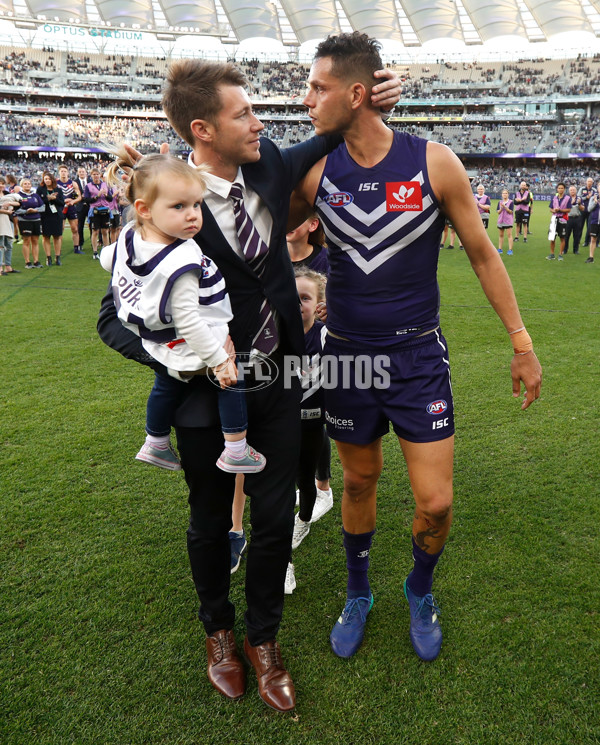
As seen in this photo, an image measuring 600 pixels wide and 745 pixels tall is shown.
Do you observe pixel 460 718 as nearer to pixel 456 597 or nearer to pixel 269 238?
pixel 456 597

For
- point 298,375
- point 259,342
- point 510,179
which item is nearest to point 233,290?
point 259,342

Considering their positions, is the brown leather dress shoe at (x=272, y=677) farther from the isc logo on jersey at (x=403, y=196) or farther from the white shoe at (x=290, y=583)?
the isc logo on jersey at (x=403, y=196)

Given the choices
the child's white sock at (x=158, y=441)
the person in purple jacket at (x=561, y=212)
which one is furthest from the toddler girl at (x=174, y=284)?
the person in purple jacket at (x=561, y=212)

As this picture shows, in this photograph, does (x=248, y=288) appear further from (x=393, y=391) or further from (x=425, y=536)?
(x=425, y=536)

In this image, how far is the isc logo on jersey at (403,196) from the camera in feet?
6.95

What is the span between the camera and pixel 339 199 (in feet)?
7.23

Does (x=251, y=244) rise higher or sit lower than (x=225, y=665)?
higher

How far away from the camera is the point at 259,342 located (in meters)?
2.02

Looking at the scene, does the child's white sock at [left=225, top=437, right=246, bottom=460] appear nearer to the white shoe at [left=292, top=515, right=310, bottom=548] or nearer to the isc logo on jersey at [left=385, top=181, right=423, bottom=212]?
the isc logo on jersey at [left=385, top=181, right=423, bottom=212]

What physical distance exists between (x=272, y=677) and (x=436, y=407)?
124 centimetres

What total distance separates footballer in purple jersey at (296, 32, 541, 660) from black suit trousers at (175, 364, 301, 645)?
37 cm

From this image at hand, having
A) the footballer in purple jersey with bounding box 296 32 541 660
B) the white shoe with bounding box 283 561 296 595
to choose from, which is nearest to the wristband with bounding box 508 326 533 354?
the footballer in purple jersey with bounding box 296 32 541 660

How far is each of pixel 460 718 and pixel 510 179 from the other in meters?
48.7

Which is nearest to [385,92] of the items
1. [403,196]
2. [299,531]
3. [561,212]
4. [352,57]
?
[352,57]
